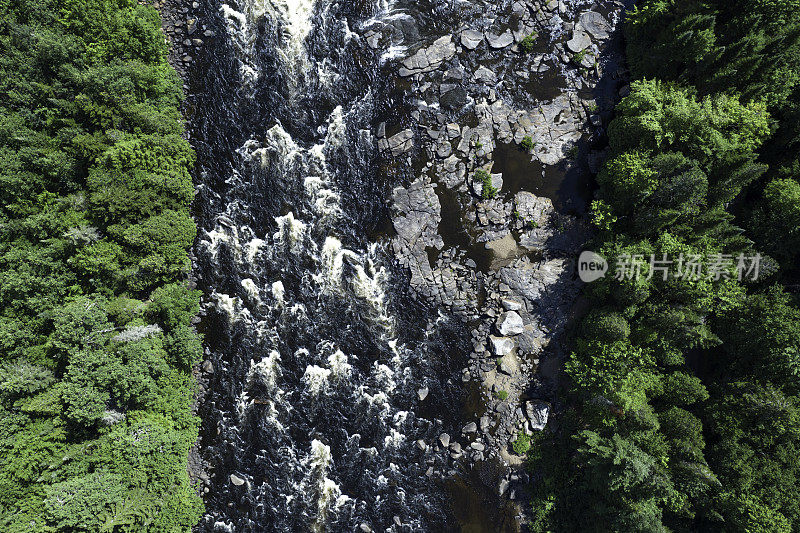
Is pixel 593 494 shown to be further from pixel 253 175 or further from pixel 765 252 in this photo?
pixel 253 175

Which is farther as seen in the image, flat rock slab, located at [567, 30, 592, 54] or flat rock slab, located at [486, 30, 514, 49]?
flat rock slab, located at [486, 30, 514, 49]

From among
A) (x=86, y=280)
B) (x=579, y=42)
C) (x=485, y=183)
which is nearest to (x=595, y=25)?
(x=579, y=42)

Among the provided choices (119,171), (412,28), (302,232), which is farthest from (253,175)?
(412,28)

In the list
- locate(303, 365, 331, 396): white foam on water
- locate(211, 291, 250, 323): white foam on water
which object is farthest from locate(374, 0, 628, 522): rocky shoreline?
locate(211, 291, 250, 323): white foam on water

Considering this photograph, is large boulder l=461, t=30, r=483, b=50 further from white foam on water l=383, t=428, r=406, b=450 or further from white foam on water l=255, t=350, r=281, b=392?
white foam on water l=383, t=428, r=406, b=450
